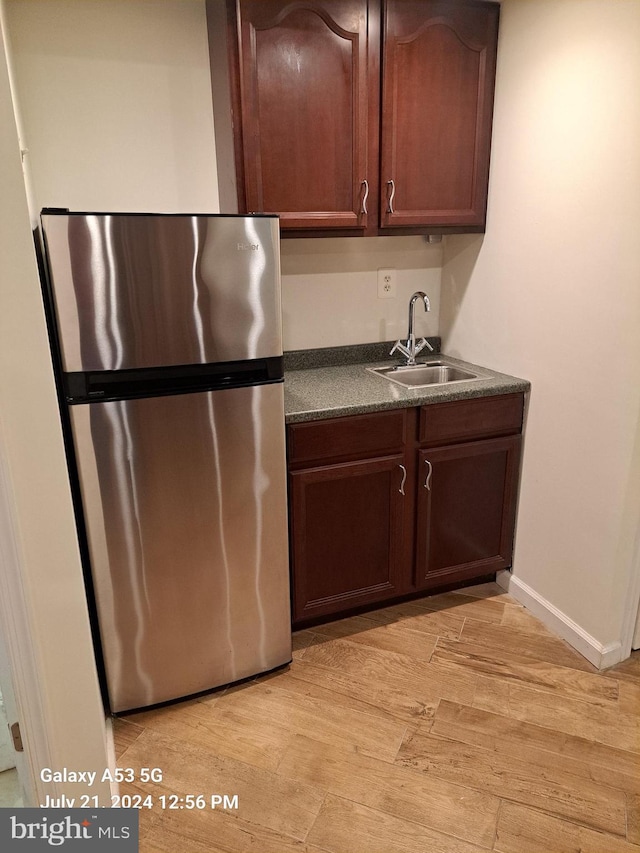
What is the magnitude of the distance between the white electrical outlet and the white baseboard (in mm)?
1325

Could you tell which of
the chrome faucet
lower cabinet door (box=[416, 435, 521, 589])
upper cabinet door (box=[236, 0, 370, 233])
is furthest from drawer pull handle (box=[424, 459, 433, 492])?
upper cabinet door (box=[236, 0, 370, 233])

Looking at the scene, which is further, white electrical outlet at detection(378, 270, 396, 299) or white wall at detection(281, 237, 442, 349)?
white electrical outlet at detection(378, 270, 396, 299)

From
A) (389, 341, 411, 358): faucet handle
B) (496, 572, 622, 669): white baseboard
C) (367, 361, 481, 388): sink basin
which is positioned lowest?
(496, 572, 622, 669): white baseboard

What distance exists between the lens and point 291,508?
209 centimetres

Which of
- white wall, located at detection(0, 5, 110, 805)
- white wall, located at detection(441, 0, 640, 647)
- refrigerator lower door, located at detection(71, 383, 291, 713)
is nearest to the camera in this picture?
white wall, located at detection(0, 5, 110, 805)

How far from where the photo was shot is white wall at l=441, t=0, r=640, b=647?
1819 mm

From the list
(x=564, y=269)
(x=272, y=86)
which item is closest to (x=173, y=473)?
(x=272, y=86)

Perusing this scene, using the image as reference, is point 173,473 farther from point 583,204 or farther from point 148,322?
point 583,204

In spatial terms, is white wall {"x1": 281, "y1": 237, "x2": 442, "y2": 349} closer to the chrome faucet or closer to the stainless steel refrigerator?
the chrome faucet

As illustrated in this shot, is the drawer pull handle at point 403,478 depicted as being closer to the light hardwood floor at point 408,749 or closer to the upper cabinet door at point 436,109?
the light hardwood floor at point 408,749

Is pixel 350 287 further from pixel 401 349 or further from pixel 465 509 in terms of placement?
pixel 465 509

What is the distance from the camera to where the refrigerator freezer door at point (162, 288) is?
1.51m

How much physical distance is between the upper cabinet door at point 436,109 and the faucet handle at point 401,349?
543 millimetres

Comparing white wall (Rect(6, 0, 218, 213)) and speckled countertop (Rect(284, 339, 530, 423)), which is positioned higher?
white wall (Rect(6, 0, 218, 213))
